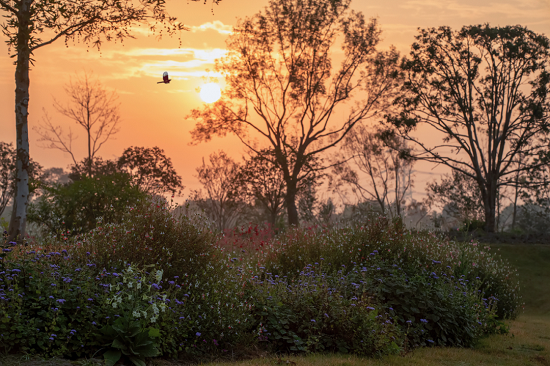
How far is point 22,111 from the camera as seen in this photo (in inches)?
462

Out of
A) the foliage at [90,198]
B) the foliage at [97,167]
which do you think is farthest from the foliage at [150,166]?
the foliage at [90,198]

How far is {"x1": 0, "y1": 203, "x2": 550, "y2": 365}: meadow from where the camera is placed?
4.74 metres


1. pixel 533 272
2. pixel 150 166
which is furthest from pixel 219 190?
pixel 533 272

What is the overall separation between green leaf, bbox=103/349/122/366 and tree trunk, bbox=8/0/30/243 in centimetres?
850

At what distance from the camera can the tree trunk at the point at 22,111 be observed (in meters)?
11.7

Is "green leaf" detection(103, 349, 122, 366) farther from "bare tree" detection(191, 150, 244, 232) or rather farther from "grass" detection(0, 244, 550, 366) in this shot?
"bare tree" detection(191, 150, 244, 232)

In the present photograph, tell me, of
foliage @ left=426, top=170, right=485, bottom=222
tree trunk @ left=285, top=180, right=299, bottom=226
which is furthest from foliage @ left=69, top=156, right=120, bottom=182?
foliage @ left=426, top=170, right=485, bottom=222

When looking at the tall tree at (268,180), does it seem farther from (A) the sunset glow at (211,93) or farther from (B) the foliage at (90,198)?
(B) the foliage at (90,198)

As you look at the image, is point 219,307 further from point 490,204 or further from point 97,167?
point 97,167

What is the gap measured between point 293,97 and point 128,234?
21.5m

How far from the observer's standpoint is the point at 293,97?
26.8 meters

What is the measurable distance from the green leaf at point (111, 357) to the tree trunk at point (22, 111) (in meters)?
8.50

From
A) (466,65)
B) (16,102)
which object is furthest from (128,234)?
(466,65)

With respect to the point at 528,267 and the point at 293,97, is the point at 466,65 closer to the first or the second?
the point at 293,97
